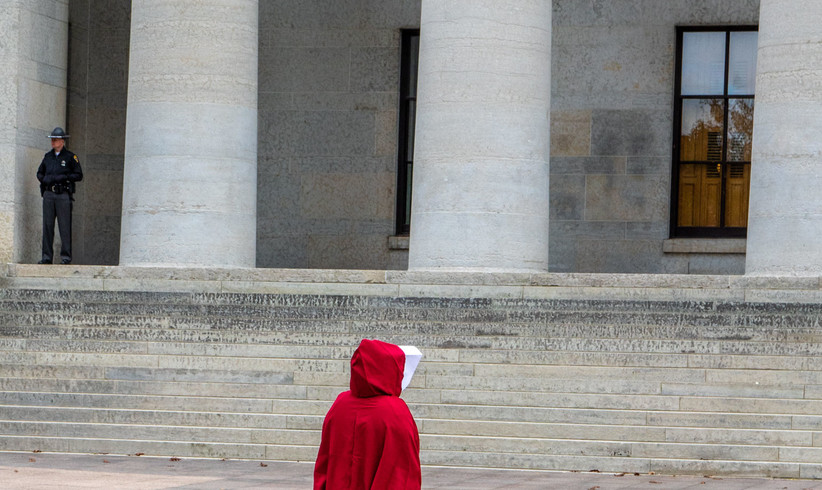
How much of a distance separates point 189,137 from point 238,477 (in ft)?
24.9

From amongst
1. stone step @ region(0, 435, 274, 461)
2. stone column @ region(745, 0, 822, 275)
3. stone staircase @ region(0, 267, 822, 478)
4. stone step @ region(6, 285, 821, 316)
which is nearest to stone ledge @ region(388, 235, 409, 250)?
stone staircase @ region(0, 267, 822, 478)

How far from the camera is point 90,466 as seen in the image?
1559 centimetres

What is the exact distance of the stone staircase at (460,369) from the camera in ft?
53.1

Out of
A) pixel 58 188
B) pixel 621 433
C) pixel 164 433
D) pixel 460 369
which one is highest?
pixel 58 188

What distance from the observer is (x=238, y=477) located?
581 inches

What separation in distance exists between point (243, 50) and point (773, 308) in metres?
9.05

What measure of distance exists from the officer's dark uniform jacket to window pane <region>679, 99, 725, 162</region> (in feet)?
39.0

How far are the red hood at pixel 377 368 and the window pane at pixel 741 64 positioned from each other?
21.0 meters

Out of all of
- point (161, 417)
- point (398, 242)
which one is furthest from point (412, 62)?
point (161, 417)

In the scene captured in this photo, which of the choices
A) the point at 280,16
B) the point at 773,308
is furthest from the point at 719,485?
the point at 280,16

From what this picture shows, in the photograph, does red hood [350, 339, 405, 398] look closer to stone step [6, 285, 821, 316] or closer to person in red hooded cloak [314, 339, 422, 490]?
person in red hooded cloak [314, 339, 422, 490]

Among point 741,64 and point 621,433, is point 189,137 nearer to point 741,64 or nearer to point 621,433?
point 621,433

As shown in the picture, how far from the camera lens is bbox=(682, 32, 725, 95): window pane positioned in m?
27.0

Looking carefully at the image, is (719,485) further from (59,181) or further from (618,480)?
(59,181)
